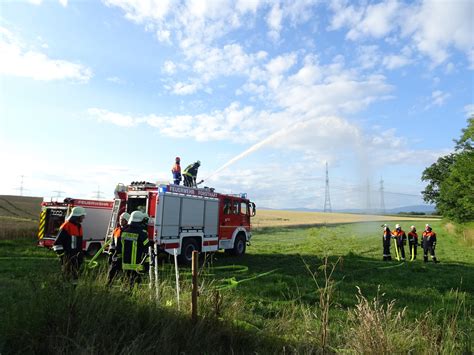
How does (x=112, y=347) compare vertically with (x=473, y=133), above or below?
below

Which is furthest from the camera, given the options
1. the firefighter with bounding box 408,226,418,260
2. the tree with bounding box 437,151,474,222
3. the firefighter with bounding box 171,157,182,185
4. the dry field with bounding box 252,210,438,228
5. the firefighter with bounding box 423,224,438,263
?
the dry field with bounding box 252,210,438,228

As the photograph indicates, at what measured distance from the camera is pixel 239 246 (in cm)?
1706

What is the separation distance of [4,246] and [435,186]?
70.9m

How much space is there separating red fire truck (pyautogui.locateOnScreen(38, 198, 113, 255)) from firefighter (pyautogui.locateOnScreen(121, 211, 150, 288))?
28.2ft

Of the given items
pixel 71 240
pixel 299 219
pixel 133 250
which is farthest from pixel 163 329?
pixel 299 219

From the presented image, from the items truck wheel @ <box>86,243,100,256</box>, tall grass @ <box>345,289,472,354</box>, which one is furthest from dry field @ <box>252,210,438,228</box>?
tall grass @ <box>345,289,472,354</box>

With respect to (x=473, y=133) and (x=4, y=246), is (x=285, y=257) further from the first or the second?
(x=473, y=133)

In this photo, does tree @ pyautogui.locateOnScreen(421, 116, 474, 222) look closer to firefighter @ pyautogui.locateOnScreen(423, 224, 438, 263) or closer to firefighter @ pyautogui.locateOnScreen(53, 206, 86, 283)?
firefighter @ pyautogui.locateOnScreen(423, 224, 438, 263)

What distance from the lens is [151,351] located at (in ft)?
13.7

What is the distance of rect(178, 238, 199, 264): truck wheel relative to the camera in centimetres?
1354

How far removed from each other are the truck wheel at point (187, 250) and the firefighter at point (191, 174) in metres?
2.06

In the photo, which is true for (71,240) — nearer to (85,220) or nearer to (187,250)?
(187,250)

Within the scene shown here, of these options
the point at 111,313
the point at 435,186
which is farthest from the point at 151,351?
the point at 435,186

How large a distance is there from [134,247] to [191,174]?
808 centimetres
